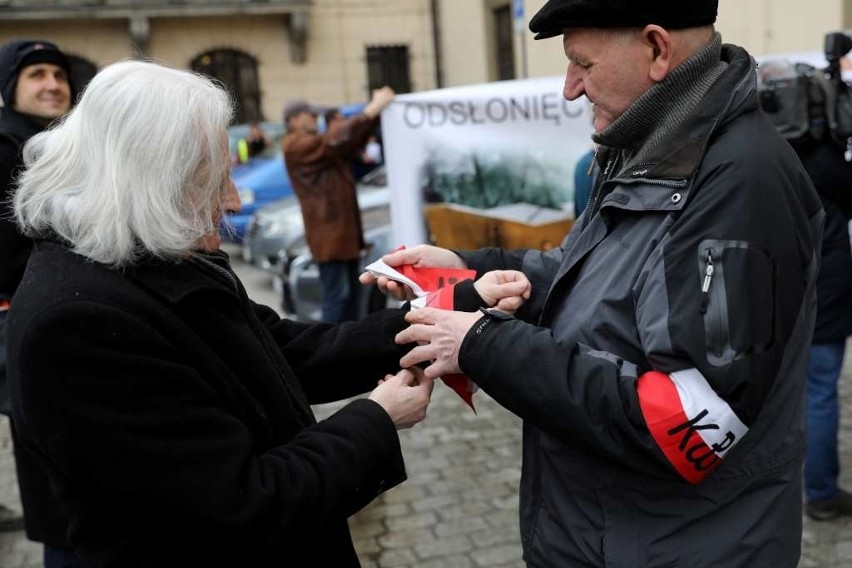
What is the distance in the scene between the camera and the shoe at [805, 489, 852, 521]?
12.2 feet

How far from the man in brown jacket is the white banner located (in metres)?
0.46

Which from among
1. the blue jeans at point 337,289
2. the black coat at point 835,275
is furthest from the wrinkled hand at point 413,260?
the blue jeans at point 337,289

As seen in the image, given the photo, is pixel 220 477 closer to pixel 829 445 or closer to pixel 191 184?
pixel 191 184

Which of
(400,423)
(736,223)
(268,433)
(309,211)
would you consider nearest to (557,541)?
(400,423)

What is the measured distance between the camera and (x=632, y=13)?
1.54 m

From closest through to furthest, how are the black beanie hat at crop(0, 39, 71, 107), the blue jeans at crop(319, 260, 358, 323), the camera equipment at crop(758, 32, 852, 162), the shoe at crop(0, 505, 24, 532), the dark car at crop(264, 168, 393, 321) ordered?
the black beanie hat at crop(0, 39, 71, 107), the camera equipment at crop(758, 32, 852, 162), the shoe at crop(0, 505, 24, 532), the blue jeans at crop(319, 260, 358, 323), the dark car at crop(264, 168, 393, 321)

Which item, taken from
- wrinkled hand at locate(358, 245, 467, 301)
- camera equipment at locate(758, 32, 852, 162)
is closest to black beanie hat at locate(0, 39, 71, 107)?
wrinkled hand at locate(358, 245, 467, 301)

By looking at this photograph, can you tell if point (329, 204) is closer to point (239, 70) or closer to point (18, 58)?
point (18, 58)

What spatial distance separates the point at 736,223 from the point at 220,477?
0.95 meters

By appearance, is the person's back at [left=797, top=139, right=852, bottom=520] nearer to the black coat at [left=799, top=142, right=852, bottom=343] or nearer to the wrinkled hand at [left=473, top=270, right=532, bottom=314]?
the black coat at [left=799, top=142, right=852, bottom=343]

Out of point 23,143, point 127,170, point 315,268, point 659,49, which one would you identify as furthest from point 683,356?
point 315,268

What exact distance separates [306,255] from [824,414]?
15.0 ft

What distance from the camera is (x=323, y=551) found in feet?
5.72

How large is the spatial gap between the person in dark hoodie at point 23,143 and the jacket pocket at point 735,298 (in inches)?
58.4
